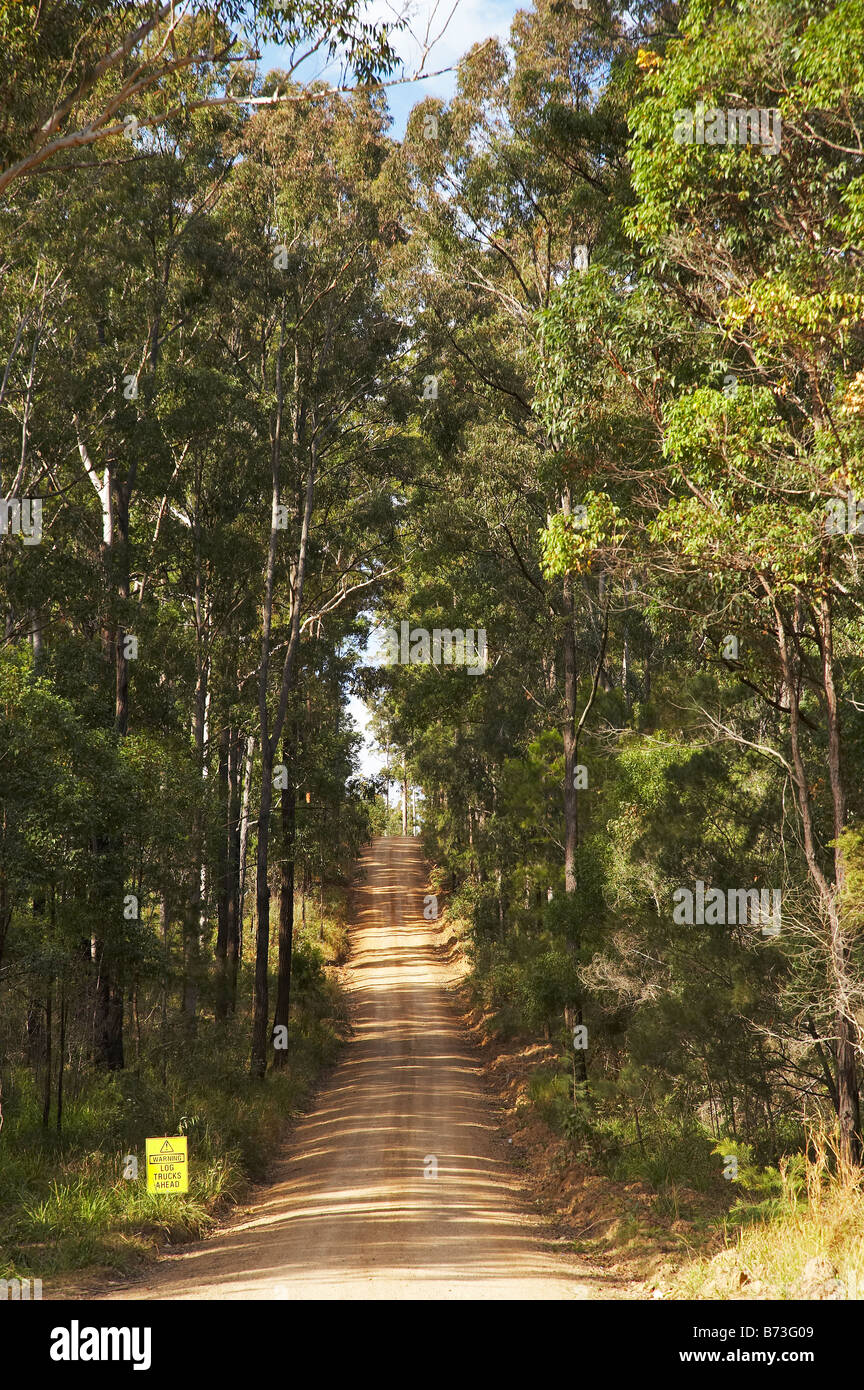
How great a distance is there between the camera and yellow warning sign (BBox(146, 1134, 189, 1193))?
1034cm

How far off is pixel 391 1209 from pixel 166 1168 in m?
3.08

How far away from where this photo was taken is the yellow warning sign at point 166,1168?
10336 millimetres

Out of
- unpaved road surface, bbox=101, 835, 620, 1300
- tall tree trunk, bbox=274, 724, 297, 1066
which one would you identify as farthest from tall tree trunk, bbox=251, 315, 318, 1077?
tall tree trunk, bbox=274, 724, 297, 1066

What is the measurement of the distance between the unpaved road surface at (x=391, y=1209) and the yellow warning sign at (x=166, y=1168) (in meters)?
0.74

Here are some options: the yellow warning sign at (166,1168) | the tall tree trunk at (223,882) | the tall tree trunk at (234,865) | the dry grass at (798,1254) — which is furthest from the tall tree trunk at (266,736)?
the dry grass at (798,1254)

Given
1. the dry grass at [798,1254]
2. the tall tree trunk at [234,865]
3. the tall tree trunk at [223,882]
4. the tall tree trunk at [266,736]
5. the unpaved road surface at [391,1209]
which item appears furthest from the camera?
the tall tree trunk at [234,865]

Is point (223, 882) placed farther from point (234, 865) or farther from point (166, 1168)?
point (166, 1168)

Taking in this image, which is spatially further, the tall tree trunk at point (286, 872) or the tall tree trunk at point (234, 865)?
the tall tree trunk at point (234, 865)

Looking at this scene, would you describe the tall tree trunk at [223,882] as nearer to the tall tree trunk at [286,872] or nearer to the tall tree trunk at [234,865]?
the tall tree trunk at [234,865]

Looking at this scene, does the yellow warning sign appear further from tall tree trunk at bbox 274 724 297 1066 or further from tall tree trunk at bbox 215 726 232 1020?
tall tree trunk at bbox 274 724 297 1066

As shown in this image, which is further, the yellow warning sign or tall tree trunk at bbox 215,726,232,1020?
tall tree trunk at bbox 215,726,232,1020

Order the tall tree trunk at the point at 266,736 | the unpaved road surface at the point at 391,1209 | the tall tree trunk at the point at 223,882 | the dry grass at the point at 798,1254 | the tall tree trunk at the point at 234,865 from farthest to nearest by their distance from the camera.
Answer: the tall tree trunk at the point at 234,865, the tall tree trunk at the point at 223,882, the tall tree trunk at the point at 266,736, the unpaved road surface at the point at 391,1209, the dry grass at the point at 798,1254

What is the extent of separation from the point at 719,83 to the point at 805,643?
756 cm

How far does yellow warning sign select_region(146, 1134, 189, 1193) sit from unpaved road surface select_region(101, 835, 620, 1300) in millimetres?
740
